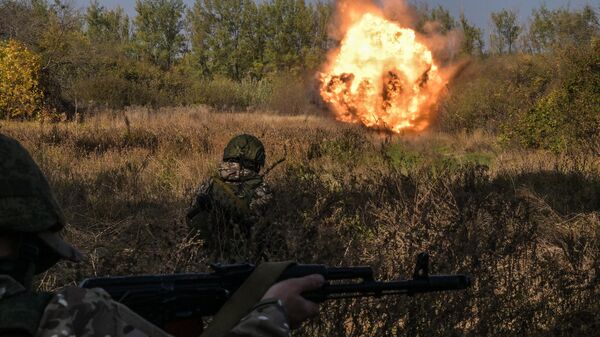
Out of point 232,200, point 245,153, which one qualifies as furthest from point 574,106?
point 232,200

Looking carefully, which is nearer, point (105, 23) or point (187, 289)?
point (187, 289)

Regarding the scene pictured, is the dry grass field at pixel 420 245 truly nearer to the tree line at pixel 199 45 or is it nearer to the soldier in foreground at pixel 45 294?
the soldier in foreground at pixel 45 294

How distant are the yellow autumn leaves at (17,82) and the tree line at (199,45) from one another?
446 mm

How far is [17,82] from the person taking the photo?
67.5 ft

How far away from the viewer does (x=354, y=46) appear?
1997 centimetres

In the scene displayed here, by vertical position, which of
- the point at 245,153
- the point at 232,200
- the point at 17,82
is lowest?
the point at 232,200

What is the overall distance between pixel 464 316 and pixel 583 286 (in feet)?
3.22

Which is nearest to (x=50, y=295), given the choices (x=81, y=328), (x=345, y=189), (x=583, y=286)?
(x=81, y=328)

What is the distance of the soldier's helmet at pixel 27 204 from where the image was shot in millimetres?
1572

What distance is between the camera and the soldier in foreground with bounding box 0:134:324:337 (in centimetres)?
145

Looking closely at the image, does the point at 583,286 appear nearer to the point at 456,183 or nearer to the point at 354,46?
the point at 456,183

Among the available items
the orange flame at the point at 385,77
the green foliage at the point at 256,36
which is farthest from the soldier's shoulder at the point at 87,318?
the green foliage at the point at 256,36

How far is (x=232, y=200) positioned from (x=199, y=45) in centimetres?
5178

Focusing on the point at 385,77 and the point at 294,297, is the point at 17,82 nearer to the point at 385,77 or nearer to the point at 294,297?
the point at 385,77
